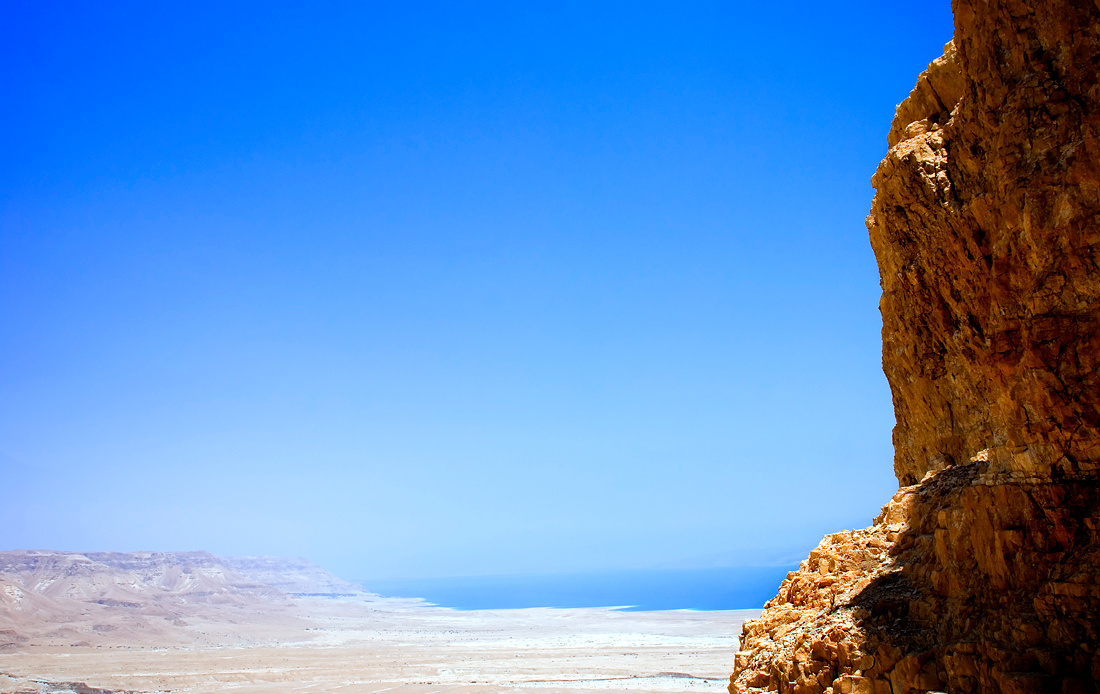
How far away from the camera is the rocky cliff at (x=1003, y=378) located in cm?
856

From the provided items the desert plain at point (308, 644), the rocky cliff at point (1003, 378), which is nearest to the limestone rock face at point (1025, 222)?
the rocky cliff at point (1003, 378)

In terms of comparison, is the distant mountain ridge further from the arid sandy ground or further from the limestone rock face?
the limestone rock face

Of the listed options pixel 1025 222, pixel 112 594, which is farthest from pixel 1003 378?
pixel 112 594

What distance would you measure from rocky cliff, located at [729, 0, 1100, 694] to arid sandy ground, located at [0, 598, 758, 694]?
3469 centimetres

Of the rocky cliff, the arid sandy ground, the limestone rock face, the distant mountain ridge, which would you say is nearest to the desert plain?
the arid sandy ground

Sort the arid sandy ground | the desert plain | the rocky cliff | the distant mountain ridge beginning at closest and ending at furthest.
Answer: the rocky cliff
the arid sandy ground
the desert plain
the distant mountain ridge

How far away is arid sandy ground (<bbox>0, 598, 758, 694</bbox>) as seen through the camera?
4906 cm

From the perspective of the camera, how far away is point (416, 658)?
206ft

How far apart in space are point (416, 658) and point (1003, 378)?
202ft

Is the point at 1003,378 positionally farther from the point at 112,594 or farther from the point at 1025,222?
the point at 112,594

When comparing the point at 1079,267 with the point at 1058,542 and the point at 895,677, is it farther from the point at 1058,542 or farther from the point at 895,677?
the point at 895,677

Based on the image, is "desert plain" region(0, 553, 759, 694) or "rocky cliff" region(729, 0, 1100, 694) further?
"desert plain" region(0, 553, 759, 694)

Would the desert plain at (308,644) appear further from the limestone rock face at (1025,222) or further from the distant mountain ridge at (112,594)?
the limestone rock face at (1025,222)

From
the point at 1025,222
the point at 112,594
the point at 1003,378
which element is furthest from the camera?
the point at 112,594
